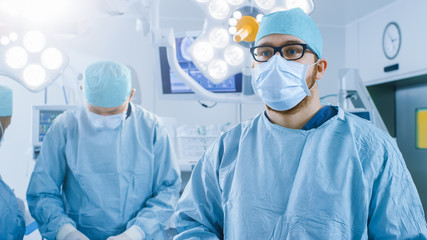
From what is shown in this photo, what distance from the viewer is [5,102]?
1.54 metres

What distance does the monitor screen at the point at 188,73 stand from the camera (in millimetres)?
2123

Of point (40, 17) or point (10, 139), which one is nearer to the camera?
point (40, 17)

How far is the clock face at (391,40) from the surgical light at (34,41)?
3.45 m

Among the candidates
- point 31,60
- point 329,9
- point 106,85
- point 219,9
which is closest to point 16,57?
point 31,60

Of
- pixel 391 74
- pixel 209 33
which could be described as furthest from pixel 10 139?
pixel 391 74

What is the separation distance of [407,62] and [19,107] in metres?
3.93

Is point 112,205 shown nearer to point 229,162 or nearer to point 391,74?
point 229,162

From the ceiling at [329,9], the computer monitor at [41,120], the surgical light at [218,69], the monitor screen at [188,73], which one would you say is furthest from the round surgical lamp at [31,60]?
the ceiling at [329,9]

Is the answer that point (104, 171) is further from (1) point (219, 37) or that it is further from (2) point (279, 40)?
(2) point (279, 40)

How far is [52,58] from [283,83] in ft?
4.11

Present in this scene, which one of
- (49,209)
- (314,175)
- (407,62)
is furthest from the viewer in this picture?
(407,62)

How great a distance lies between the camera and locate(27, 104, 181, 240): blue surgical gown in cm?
153

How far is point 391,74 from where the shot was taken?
374 cm

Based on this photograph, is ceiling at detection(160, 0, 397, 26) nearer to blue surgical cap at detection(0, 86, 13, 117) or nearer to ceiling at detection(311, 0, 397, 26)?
ceiling at detection(311, 0, 397, 26)
